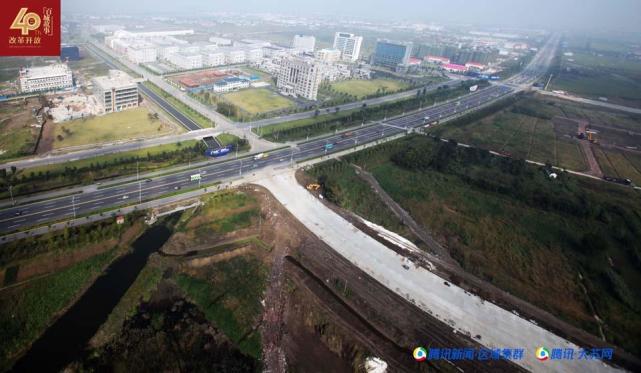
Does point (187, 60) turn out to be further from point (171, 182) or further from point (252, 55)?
point (171, 182)

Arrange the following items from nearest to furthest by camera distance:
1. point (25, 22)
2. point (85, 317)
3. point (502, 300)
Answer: point (25, 22) < point (85, 317) < point (502, 300)

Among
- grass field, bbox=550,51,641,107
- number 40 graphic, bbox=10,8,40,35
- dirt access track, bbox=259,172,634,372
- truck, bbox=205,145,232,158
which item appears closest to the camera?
number 40 graphic, bbox=10,8,40,35

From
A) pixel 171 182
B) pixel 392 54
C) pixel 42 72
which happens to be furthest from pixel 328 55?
pixel 171 182

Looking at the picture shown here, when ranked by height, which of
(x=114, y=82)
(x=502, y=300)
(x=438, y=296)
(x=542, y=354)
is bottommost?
(x=542, y=354)

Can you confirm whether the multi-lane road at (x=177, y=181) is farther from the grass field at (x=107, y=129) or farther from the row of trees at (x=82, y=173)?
the grass field at (x=107, y=129)

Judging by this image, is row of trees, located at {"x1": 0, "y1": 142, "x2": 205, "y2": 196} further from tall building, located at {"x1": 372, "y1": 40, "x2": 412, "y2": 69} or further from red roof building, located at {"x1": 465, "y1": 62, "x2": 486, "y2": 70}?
red roof building, located at {"x1": 465, "y1": 62, "x2": 486, "y2": 70}

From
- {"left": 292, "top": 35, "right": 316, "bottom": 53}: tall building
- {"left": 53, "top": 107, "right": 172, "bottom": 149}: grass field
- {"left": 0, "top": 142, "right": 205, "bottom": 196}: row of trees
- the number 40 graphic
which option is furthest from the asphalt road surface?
{"left": 292, "top": 35, "right": 316, "bottom": 53}: tall building
